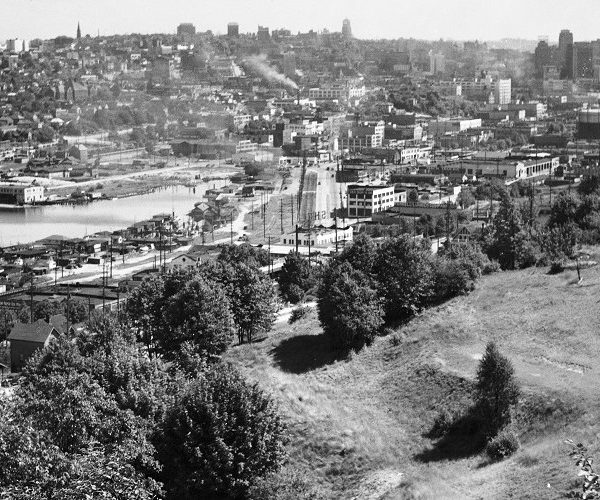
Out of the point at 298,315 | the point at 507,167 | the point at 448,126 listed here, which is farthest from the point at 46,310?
the point at 448,126

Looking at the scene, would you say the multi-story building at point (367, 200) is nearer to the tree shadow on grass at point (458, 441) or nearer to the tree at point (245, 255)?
the tree at point (245, 255)

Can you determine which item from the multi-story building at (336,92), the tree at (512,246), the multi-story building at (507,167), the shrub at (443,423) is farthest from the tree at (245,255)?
the multi-story building at (336,92)

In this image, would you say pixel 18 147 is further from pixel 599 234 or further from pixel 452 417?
pixel 452 417

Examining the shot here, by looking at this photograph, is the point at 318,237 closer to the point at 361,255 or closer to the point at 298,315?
the point at 298,315

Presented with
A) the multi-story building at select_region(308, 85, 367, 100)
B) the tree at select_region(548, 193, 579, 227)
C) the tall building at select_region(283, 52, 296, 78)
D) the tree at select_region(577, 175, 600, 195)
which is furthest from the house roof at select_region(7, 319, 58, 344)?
the tall building at select_region(283, 52, 296, 78)

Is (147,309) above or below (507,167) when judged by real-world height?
above

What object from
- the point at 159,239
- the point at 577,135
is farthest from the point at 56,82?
the point at 159,239

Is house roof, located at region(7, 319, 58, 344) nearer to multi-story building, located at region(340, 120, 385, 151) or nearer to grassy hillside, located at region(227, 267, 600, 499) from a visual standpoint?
grassy hillside, located at region(227, 267, 600, 499)
